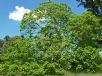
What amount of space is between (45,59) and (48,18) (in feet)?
9.46

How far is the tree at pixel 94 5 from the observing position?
99.3 feet

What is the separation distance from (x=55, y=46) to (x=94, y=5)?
6.37 meters

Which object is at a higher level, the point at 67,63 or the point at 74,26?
the point at 74,26

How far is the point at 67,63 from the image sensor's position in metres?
25.9

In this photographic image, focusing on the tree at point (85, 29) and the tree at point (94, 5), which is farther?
the tree at point (94, 5)

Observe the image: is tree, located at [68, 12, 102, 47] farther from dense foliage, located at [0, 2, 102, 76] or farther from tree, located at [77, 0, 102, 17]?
tree, located at [77, 0, 102, 17]

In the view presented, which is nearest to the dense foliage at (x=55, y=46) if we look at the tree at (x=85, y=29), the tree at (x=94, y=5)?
the tree at (x=85, y=29)

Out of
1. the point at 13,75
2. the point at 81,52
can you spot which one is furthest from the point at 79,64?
the point at 13,75

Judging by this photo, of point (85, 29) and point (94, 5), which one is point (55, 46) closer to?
point (85, 29)

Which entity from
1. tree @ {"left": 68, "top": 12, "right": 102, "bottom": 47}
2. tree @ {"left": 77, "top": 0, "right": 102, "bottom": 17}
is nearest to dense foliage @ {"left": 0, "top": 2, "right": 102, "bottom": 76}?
tree @ {"left": 68, "top": 12, "right": 102, "bottom": 47}

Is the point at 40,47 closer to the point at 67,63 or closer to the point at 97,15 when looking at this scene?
the point at 67,63

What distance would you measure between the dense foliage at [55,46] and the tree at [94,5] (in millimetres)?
3336

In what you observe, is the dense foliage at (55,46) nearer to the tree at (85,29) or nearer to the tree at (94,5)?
the tree at (85,29)

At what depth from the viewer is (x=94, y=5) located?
3045 centimetres
